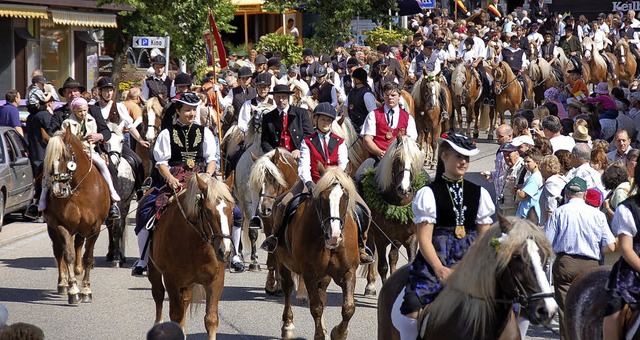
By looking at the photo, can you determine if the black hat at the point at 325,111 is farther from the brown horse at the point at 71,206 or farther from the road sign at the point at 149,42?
the road sign at the point at 149,42

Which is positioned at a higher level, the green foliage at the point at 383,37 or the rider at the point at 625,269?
the green foliage at the point at 383,37

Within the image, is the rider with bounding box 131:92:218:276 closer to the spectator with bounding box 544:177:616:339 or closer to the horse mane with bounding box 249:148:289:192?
the horse mane with bounding box 249:148:289:192

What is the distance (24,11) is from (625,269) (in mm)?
25358

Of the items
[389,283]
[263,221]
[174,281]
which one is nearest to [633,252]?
[389,283]

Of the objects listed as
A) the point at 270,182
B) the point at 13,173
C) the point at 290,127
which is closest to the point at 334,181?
the point at 270,182

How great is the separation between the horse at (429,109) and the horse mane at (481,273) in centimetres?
1723

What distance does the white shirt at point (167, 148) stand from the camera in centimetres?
1180

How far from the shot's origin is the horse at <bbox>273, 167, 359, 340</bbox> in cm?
1081

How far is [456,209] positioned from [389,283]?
3.22ft

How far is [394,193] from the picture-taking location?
13.2m

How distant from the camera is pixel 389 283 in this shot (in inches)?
333

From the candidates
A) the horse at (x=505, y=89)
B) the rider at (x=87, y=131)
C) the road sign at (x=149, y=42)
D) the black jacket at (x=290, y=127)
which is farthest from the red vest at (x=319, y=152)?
the horse at (x=505, y=89)

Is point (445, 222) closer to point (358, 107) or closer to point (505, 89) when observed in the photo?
point (358, 107)

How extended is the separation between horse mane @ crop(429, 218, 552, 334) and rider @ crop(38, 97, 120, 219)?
8.28 metres
